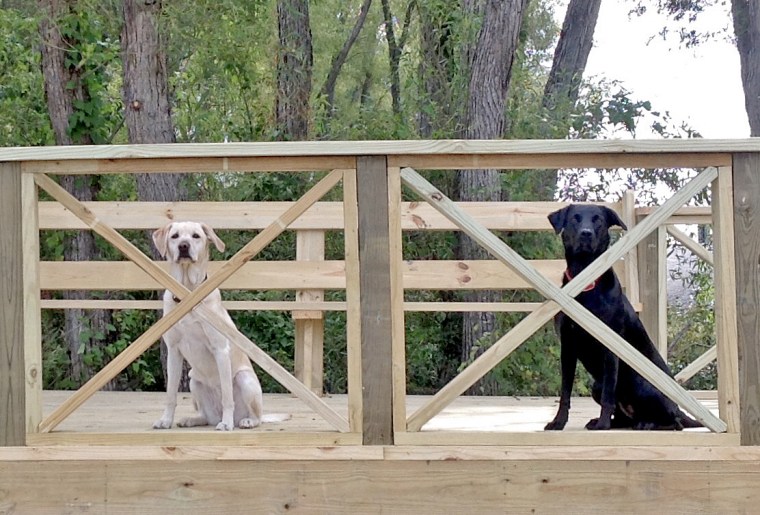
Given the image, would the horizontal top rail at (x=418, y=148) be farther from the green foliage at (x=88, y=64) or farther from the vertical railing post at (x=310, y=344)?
the green foliage at (x=88, y=64)

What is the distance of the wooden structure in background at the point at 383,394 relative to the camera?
3723 mm

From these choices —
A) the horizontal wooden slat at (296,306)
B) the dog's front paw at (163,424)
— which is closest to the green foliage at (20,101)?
the horizontal wooden slat at (296,306)

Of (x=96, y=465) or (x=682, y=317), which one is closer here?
(x=96, y=465)

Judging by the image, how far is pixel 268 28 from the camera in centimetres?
1001

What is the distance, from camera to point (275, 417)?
4.65m

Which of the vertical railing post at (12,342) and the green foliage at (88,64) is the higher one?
the green foliage at (88,64)

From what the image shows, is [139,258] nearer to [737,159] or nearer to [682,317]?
[737,159]

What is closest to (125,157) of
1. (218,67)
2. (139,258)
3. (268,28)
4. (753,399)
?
(139,258)

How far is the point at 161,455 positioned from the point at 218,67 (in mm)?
6282

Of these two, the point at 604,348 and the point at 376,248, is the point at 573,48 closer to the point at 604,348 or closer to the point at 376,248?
the point at 604,348

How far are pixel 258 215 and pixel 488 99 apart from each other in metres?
2.93

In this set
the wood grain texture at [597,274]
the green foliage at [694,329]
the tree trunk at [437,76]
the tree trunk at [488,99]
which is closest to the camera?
the wood grain texture at [597,274]

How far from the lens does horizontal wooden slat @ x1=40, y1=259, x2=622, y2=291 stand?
5953mm

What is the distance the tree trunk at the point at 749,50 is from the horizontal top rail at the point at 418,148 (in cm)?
858
